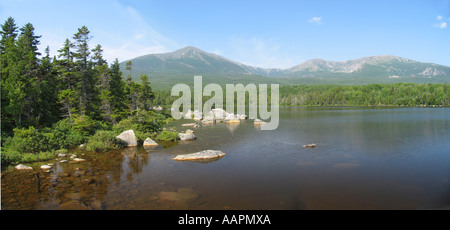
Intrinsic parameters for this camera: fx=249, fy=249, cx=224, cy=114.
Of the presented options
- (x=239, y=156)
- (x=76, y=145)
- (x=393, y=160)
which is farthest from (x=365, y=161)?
(x=76, y=145)

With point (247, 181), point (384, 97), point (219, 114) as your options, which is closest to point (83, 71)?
point (247, 181)

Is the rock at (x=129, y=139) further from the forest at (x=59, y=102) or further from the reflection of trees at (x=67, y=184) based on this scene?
the reflection of trees at (x=67, y=184)

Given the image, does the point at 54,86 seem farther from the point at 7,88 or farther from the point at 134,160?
the point at 134,160

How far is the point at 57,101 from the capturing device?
31.7 m

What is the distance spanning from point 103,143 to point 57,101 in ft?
38.5

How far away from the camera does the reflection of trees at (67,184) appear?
42.4ft

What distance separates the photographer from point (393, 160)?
2183 centimetres

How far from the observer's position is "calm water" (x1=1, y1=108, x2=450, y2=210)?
13.1 metres

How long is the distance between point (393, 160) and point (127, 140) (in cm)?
2657

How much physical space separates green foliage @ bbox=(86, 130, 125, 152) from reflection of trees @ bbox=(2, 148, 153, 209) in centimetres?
295

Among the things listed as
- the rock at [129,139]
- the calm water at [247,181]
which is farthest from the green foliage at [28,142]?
the rock at [129,139]

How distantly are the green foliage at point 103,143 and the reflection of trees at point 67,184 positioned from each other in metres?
2.95

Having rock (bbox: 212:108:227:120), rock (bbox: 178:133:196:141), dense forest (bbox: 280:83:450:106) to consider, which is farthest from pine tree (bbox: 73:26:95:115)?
dense forest (bbox: 280:83:450:106)
